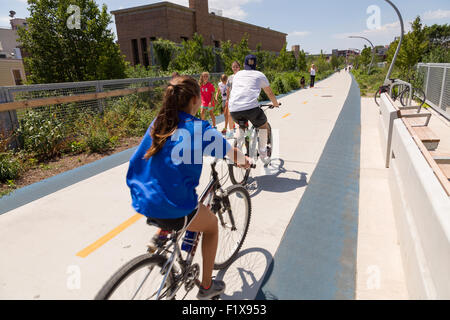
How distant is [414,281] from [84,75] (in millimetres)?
20198

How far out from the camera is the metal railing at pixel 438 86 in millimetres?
11034

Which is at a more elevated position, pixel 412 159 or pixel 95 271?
pixel 412 159

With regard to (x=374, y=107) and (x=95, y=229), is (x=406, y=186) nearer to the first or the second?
(x=95, y=229)

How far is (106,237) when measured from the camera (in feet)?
12.9

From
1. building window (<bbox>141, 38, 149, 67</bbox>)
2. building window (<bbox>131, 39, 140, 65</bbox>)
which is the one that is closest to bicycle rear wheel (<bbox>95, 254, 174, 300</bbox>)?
building window (<bbox>141, 38, 149, 67</bbox>)

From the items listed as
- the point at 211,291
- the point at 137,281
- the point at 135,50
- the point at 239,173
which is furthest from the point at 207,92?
the point at 135,50

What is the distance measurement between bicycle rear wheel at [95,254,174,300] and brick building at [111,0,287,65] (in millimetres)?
39573

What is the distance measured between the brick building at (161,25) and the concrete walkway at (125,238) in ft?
118

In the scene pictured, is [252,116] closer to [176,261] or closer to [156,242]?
[176,261]

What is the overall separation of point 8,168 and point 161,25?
119ft

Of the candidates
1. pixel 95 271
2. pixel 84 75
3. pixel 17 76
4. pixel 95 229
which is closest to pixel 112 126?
pixel 95 229

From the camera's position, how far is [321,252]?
11.7 ft

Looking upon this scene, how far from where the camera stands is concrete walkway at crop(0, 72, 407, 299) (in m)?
3.05
